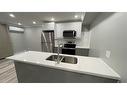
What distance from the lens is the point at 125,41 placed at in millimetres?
780

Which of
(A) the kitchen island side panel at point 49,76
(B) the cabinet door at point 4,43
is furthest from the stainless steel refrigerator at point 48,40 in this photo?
(B) the cabinet door at point 4,43

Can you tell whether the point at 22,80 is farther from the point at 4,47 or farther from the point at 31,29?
the point at 31,29

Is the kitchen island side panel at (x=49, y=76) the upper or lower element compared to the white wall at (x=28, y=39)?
lower

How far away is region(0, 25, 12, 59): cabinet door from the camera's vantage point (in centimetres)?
386

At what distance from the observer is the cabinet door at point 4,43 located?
386cm

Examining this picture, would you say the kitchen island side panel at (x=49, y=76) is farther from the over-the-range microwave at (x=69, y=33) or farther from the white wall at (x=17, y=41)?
the white wall at (x=17, y=41)

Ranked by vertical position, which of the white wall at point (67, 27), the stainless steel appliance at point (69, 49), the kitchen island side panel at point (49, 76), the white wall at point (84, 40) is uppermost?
the white wall at point (67, 27)

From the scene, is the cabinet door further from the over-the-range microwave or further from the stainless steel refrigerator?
the over-the-range microwave

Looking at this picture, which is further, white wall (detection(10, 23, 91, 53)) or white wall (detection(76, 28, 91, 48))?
white wall (detection(10, 23, 91, 53))

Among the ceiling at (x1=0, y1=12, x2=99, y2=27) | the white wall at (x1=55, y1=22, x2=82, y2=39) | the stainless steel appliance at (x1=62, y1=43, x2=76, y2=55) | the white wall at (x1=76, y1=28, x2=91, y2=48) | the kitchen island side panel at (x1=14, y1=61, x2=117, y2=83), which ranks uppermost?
the ceiling at (x1=0, y1=12, x2=99, y2=27)

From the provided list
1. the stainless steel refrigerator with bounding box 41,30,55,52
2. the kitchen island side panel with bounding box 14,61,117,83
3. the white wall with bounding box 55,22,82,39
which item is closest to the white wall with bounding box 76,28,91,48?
→ the white wall with bounding box 55,22,82,39

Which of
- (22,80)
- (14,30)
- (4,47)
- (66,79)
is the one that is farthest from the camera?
(14,30)
